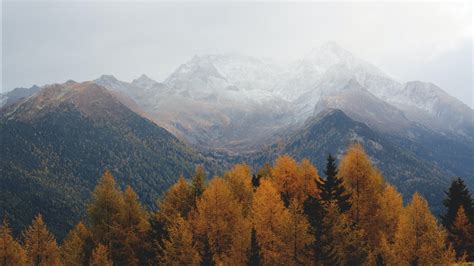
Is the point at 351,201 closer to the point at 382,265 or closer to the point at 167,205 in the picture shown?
the point at 382,265

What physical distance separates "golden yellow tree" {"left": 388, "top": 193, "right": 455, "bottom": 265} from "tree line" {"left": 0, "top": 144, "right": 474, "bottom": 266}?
113 millimetres

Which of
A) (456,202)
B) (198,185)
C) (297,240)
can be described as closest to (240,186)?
(198,185)

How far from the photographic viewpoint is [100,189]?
67.1 metres

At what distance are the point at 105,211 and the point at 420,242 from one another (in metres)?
42.4

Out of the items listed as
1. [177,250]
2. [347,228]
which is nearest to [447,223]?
[347,228]

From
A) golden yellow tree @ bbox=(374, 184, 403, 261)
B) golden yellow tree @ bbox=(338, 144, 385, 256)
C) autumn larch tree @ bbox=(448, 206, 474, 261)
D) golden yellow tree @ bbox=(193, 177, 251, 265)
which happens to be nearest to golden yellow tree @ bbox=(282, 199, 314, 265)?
golden yellow tree @ bbox=(193, 177, 251, 265)

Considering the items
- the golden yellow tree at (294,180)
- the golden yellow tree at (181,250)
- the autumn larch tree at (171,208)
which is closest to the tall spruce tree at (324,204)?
the golden yellow tree at (294,180)

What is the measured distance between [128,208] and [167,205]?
223 inches

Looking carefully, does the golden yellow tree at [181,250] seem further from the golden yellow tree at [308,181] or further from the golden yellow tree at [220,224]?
the golden yellow tree at [308,181]

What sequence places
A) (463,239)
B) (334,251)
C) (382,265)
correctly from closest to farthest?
(334,251) → (382,265) → (463,239)

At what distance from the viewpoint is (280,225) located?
178 ft

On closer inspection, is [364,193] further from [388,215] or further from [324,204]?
[324,204]

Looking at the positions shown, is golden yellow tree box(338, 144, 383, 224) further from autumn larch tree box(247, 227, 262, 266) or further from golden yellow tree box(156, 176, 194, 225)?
golden yellow tree box(156, 176, 194, 225)

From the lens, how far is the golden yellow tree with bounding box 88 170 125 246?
65438mm
